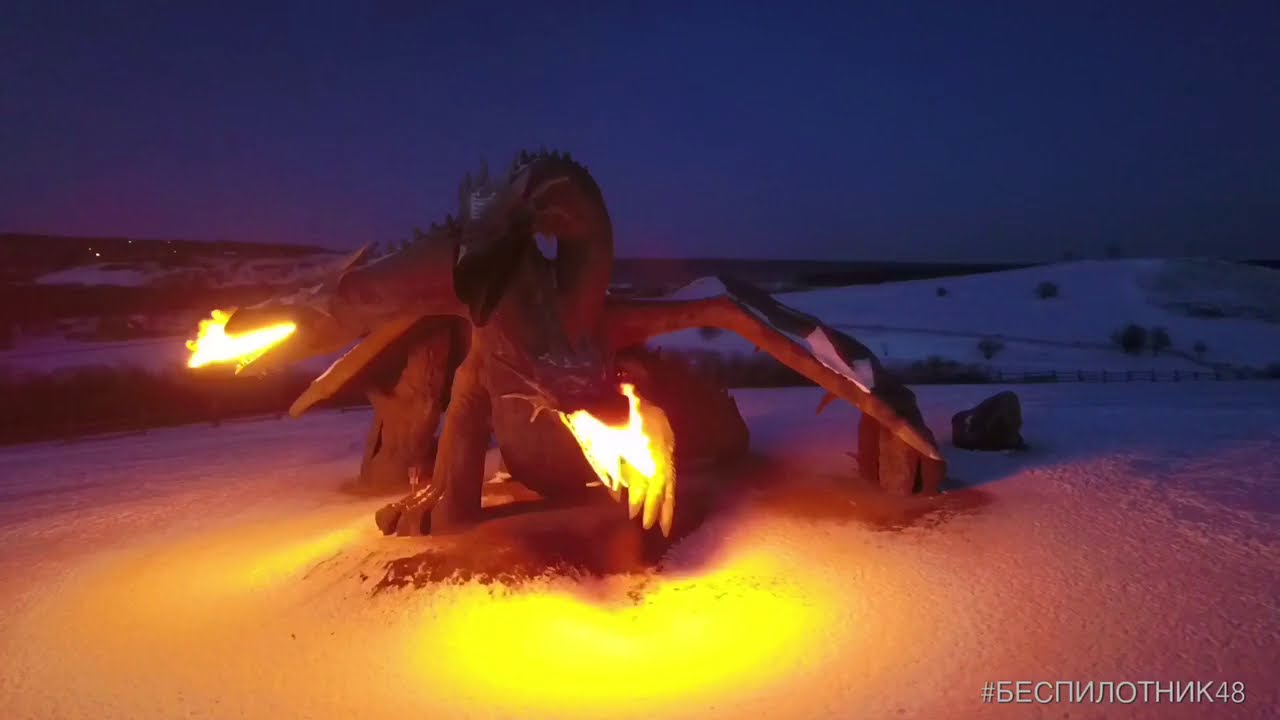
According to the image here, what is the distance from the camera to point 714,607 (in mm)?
5000

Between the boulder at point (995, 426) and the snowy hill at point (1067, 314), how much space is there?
41.5 feet

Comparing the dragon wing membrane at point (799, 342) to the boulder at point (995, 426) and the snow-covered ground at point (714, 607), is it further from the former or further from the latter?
the boulder at point (995, 426)

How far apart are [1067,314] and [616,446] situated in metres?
28.5

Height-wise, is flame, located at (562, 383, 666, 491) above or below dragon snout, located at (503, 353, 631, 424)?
below

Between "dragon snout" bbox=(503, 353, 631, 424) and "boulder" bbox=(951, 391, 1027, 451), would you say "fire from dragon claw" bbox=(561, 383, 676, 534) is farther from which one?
"boulder" bbox=(951, 391, 1027, 451)

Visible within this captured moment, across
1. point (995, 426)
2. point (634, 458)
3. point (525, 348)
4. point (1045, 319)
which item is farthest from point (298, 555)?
point (1045, 319)

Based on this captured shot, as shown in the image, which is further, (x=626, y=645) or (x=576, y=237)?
(x=576, y=237)

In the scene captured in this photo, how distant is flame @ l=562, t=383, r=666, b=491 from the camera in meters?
5.09

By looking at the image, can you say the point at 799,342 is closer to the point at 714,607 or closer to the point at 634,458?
the point at 634,458

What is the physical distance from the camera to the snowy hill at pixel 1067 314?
22.6 m

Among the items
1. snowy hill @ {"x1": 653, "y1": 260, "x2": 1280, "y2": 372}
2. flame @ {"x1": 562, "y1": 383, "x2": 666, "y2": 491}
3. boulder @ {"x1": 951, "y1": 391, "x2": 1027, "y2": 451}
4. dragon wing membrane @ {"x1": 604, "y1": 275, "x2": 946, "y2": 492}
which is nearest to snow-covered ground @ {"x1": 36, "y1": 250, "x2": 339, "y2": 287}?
snowy hill @ {"x1": 653, "y1": 260, "x2": 1280, "y2": 372}

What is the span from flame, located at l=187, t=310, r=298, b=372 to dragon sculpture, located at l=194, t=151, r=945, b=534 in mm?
55

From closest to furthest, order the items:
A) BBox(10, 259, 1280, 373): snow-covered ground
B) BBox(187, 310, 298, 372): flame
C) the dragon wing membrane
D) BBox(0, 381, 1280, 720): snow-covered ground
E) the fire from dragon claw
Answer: BBox(0, 381, 1280, 720): snow-covered ground → the fire from dragon claw → BBox(187, 310, 298, 372): flame → the dragon wing membrane → BBox(10, 259, 1280, 373): snow-covered ground

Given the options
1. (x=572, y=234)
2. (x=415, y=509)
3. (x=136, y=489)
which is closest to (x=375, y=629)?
(x=415, y=509)
